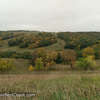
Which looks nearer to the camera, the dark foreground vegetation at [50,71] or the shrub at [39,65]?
the dark foreground vegetation at [50,71]

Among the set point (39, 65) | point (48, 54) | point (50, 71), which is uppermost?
point (50, 71)

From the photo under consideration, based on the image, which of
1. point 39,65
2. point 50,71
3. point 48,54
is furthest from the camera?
point 48,54

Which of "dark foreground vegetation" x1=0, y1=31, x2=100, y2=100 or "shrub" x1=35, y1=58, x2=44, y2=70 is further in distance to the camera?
"shrub" x1=35, y1=58, x2=44, y2=70

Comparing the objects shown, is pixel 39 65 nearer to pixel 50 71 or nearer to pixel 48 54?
pixel 48 54

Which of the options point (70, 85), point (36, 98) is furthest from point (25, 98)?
point (70, 85)

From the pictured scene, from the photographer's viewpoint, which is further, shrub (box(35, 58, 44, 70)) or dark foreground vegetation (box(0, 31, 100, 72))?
shrub (box(35, 58, 44, 70))

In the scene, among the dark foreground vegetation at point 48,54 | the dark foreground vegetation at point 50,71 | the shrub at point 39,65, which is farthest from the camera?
the shrub at point 39,65

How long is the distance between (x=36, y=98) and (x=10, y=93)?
105 centimetres

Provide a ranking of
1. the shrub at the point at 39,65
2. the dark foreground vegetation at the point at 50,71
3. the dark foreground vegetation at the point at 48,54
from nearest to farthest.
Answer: the dark foreground vegetation at the point at 50,71, the dark foreground vegetation at the point at 48,54, the shrub at the point at 39,65

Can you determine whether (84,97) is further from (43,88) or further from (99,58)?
(99,58)

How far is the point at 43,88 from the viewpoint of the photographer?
10.7ft

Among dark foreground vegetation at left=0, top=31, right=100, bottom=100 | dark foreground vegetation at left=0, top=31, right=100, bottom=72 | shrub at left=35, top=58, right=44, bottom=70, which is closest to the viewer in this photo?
dark foreground vegetation at left=0, top=31, right=100, bottom=100

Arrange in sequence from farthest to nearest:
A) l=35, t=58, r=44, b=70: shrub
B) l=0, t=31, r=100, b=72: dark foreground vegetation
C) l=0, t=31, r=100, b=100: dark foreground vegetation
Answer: l=35, t=58, r=44, b=70: shrub, l=0, t=31, r=100, b=72: dark foreground vegetation, l=0, t=31, r=100, b=100: dark foreground vegetation

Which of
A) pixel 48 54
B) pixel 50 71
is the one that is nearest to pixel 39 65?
pixel 48 54
